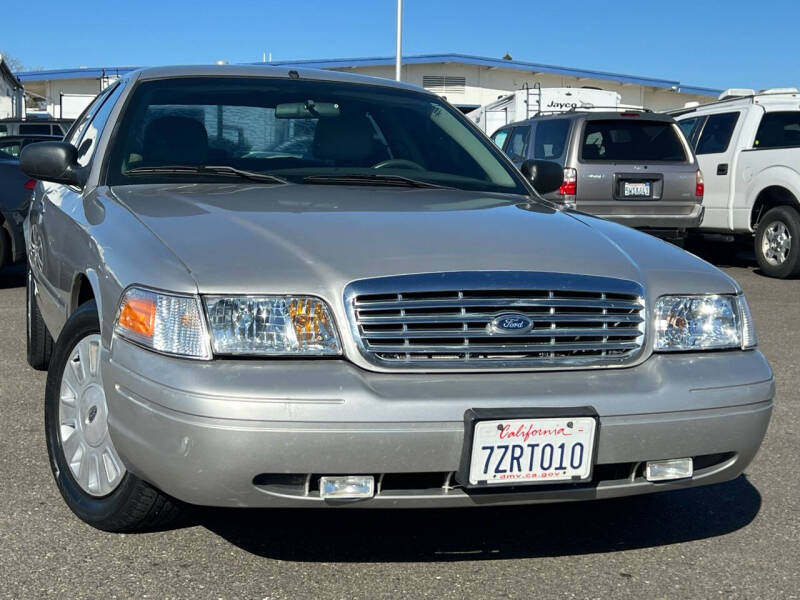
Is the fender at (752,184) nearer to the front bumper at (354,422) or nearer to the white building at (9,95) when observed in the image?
the front bumper at (354,422)

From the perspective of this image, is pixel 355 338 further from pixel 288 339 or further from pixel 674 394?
pixel 674 394

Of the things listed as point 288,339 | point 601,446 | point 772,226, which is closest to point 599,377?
point 601,446

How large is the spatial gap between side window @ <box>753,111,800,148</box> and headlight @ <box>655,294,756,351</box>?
9128 mm

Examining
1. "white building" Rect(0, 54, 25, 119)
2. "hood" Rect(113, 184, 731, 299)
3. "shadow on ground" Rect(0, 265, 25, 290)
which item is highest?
"white building" Rect(0, 54, 25, 119)

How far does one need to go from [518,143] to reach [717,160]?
2431mm

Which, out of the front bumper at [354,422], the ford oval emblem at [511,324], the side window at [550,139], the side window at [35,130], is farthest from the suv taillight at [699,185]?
the side window at [35,130]

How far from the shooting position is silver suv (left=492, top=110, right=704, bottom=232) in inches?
451

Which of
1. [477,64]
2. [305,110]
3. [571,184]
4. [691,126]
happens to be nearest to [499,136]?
[691,126]

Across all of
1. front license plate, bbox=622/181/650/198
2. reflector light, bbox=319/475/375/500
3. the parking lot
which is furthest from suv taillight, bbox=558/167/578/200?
reflector light, bbox=319/475/375/500

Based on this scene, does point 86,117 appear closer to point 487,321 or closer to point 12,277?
point 487,321

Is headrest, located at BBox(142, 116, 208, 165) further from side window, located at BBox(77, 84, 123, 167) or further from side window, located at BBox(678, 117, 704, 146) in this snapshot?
side window, located at BBox(678, 117, 704, 146)

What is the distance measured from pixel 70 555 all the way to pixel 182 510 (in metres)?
0.35

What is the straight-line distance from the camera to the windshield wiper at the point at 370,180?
4133mm

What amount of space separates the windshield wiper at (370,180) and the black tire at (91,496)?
42.2 inches
